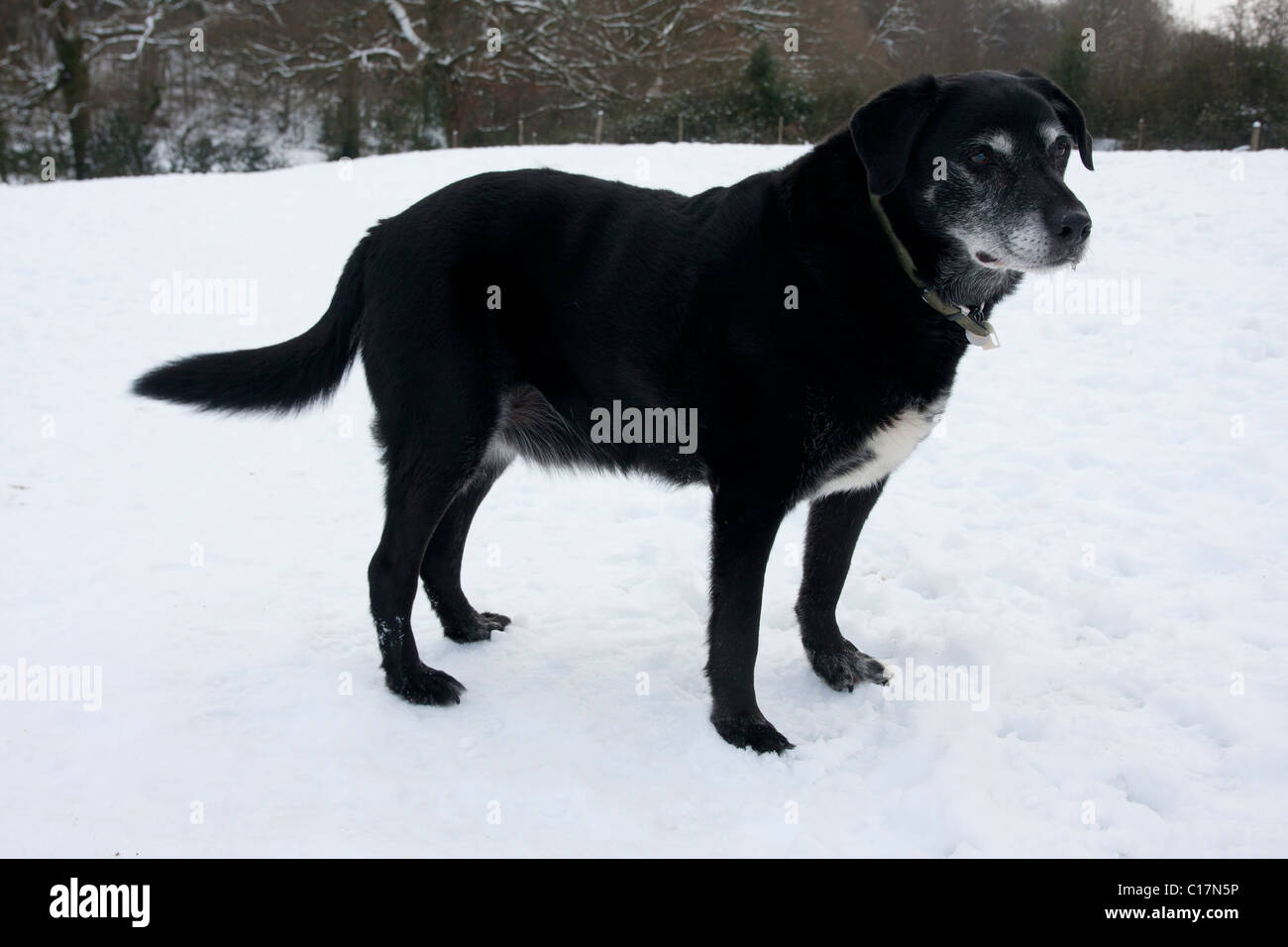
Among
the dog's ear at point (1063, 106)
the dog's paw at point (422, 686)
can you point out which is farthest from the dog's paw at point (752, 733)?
the dog's ear at point (1063, 106)

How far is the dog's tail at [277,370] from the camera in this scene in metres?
3.47

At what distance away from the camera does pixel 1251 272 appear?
8.25 meters

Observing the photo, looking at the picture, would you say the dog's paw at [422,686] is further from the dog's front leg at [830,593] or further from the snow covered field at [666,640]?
the dog's front leg at [830,593]

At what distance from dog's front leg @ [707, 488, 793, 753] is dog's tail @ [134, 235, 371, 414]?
1567mm

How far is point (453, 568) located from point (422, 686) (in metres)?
0.61

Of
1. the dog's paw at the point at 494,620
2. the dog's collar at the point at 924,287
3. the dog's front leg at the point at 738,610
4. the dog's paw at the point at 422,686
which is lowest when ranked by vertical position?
the dog's paw at the point at 494,620

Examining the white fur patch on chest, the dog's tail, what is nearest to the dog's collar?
the white fur patch on chest

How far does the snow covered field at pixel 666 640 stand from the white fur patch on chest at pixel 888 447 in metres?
0.85

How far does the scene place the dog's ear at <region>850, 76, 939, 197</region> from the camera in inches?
120

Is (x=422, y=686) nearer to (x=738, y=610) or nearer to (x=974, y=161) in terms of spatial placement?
(x=738, y=610)

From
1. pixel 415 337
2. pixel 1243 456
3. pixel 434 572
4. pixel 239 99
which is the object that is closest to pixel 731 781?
pixel 434 572

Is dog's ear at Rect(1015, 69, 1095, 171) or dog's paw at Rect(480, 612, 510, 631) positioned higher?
dog's ear at Rect(1015, 69, 1095, 171)

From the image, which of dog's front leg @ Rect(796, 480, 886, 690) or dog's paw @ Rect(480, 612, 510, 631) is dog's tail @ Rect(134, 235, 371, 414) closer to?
dog's paw @ Rect(480, 612, 510, 631)
